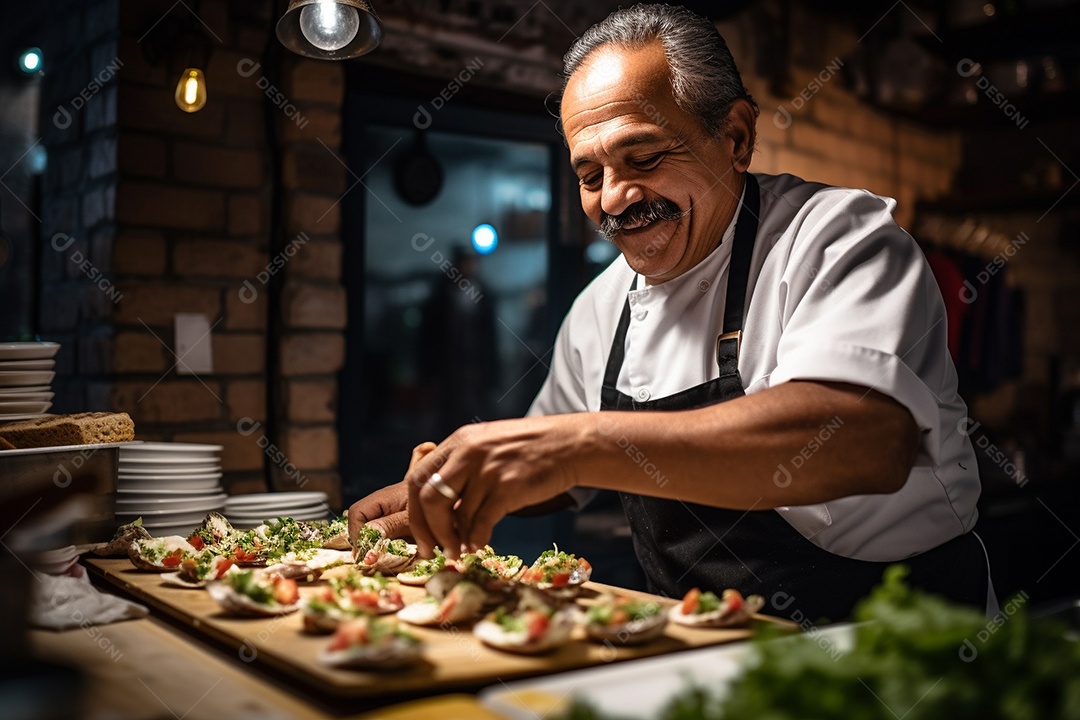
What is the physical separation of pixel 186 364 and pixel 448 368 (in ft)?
4.25

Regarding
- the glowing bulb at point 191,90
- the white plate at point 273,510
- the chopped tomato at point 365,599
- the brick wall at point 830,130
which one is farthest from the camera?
the brick wall at point 830,130

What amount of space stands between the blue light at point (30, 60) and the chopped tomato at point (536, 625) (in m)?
3.05

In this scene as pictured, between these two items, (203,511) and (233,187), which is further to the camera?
(233,187)

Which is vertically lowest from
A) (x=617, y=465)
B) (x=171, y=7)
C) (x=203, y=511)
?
(x=203, y=511)

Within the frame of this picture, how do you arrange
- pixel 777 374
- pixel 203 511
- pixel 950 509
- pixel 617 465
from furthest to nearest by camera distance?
pixel 203 511 → pixel 950 509 → pixel 777 374 → pixel 617 465

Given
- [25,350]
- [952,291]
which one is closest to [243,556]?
[25,350]

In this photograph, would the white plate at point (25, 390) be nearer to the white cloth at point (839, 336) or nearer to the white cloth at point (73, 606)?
the white cloth at point (73, 606)

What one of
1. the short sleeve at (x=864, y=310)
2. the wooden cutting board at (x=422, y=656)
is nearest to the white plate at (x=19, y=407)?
the wooden cutting board at (x=422, y=656)

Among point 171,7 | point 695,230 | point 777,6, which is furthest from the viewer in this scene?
point 777,6

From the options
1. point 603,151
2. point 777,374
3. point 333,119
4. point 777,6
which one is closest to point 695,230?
point 603,151

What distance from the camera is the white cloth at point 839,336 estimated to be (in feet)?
5.32

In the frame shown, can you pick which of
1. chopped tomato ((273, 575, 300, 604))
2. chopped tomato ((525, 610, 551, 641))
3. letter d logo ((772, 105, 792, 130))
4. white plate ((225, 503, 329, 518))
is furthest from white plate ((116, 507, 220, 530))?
letter d logo ((772, 105, 792, 130))

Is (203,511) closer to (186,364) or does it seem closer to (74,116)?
(186,364)

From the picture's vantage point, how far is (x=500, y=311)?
4160 mm
